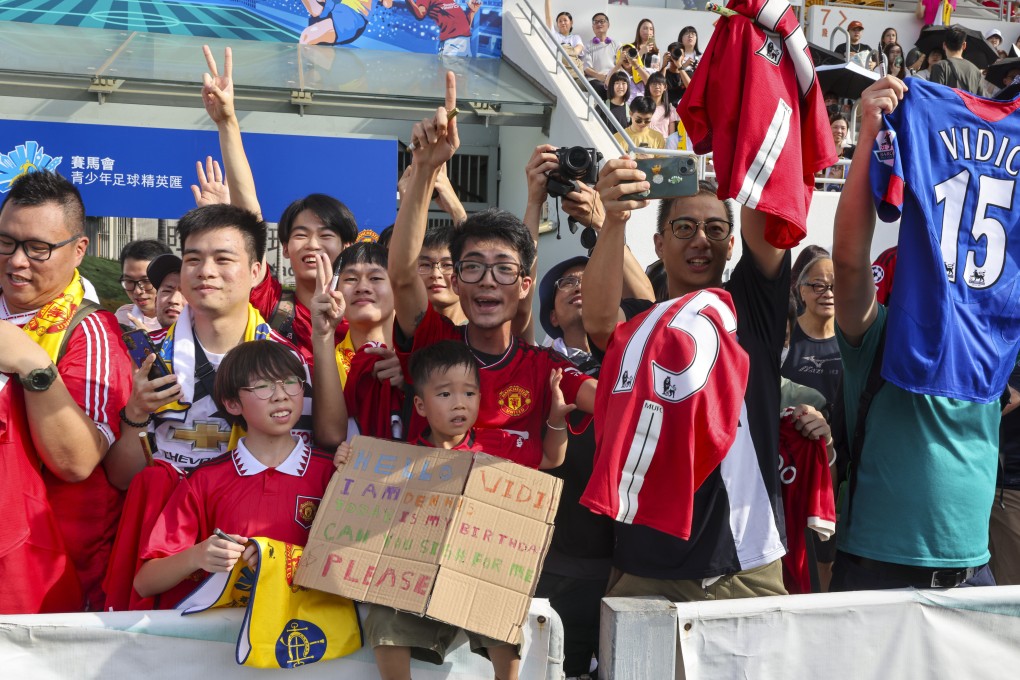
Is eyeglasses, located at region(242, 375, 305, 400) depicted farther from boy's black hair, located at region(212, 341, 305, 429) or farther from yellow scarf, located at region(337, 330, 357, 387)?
yellow scarf, located at region(337, 330, 357, 387)

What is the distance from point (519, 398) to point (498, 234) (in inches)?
21.0

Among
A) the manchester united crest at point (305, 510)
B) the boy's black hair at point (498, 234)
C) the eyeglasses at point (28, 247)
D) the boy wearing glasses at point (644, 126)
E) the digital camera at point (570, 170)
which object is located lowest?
the manchester united crest at point (305, 510)

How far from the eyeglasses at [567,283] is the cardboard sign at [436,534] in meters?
1.66

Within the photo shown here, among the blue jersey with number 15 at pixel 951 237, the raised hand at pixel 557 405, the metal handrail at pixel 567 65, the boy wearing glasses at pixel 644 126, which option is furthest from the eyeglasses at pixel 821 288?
the boy wearing glasses at pixel 644 126

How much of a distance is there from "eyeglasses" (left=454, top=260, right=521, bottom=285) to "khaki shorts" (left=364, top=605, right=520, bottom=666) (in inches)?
42.4

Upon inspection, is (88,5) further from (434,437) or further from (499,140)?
(434,437)

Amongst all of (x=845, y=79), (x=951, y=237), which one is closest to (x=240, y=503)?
(x=951, y=237)

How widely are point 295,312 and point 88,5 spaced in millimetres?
10830

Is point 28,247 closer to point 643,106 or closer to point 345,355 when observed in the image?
point 345,355

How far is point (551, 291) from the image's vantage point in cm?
423

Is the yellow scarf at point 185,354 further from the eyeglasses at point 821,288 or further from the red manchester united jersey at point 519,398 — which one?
the eyeglasses at point 821,288

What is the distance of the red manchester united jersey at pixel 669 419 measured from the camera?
239cm

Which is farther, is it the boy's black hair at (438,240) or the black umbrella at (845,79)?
the boy's black hair at (438,240)

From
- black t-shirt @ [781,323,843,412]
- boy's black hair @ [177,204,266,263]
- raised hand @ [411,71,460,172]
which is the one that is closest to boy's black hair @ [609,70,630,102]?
black t-shirt @ [781,323,843,412]
